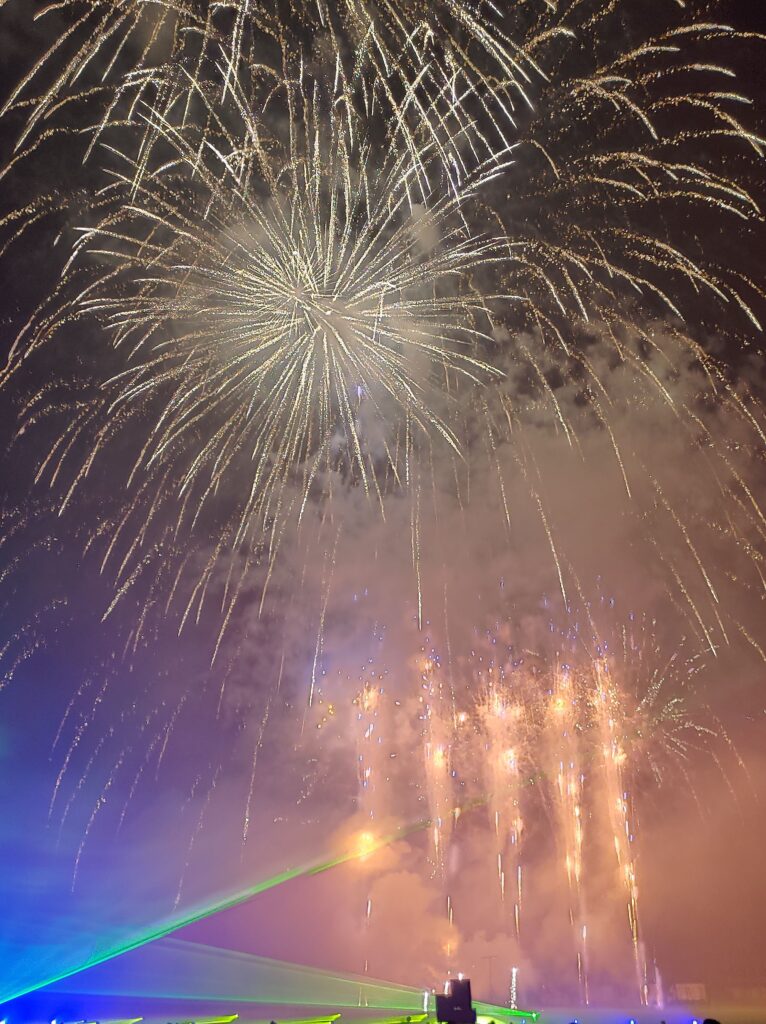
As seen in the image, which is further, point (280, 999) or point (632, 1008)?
point (632, 1008)

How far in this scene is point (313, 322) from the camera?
54.0 ft

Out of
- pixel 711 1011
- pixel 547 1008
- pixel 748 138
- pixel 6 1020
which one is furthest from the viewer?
pixel 547 1008

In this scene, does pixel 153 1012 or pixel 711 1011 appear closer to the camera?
pixel 153 1012

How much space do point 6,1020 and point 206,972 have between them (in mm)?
17088

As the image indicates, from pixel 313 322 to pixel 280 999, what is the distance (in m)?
44.6

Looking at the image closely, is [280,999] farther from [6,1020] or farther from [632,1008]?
[632,1008]

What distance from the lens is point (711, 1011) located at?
253ft

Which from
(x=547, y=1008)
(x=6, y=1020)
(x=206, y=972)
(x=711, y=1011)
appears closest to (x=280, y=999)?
(x=206, y=972)

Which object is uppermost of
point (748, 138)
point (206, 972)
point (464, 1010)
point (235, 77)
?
point (235, 77)

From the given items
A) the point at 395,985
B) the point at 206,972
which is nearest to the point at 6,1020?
the point at 206,972

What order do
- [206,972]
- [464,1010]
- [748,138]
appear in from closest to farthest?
[464,1010] → [748,138] → [206,972]

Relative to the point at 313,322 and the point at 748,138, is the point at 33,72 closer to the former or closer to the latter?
the point at 313,322

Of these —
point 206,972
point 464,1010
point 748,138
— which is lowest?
point 464,1010

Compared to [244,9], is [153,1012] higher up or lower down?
lower down
